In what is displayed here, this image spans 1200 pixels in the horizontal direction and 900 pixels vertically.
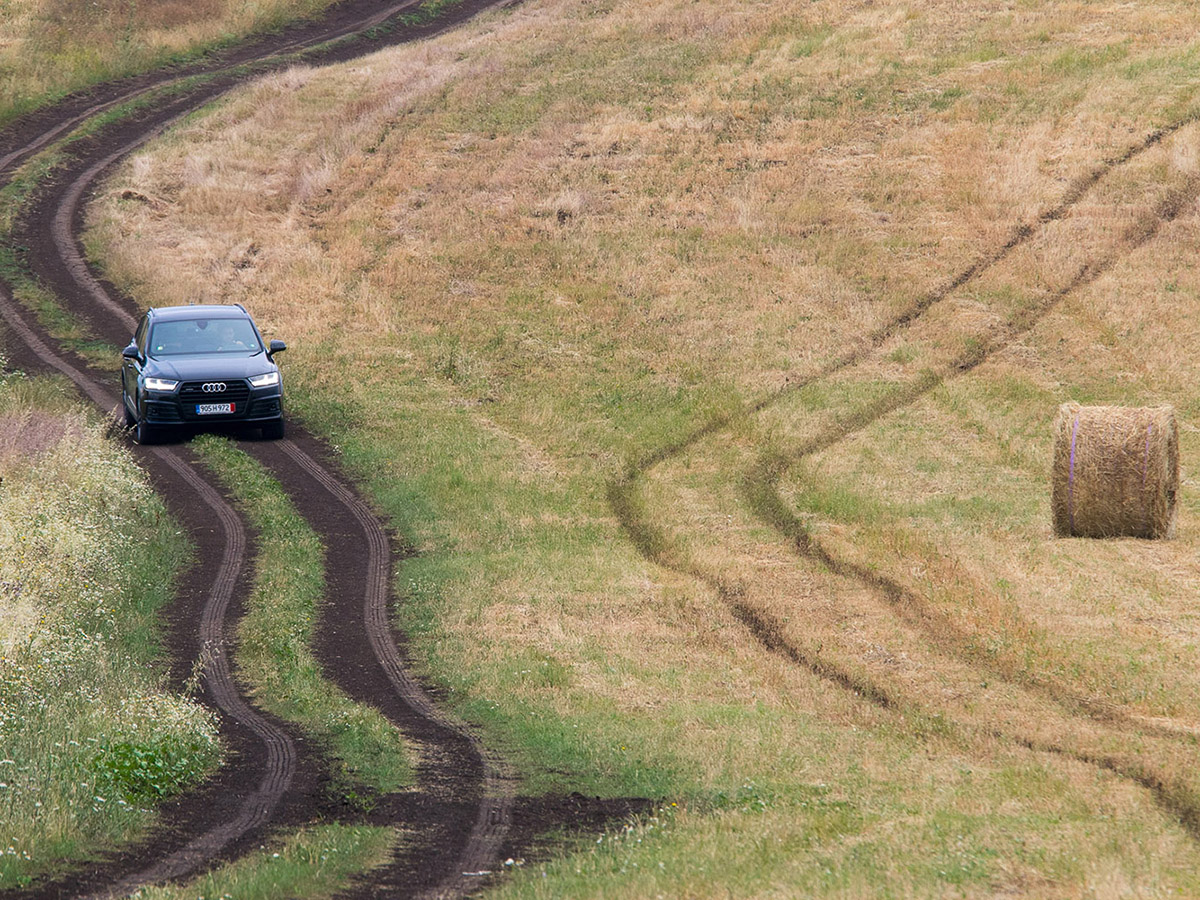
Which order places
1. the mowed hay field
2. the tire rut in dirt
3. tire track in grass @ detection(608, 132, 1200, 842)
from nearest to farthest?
the tire rut in dirt, the mowed hay field, tire track in grass @ detection(608, 132, 1200, 842)

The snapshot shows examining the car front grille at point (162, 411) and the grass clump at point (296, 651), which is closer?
the grass clump at point (296, 651)

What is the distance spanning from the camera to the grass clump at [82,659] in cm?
1025

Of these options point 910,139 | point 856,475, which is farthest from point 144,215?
point 856,475

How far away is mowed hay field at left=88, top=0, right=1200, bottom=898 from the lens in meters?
11.7

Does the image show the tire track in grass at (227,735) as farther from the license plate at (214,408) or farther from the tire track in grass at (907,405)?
the tire track in grass at (907,405)

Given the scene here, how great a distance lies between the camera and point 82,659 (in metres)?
13.6

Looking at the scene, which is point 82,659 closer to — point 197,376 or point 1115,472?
point 197,376

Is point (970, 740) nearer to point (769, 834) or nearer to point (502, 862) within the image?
point (769, 834)

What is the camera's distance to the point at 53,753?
11109 mm

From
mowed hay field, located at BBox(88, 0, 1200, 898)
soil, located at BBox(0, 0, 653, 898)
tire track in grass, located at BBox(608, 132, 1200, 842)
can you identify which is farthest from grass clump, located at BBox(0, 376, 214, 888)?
tire track in grass, located at BBox(608, 132, 1200, 842)

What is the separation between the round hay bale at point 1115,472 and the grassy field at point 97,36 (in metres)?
36.7

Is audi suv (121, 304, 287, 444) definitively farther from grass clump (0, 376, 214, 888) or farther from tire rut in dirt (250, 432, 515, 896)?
grass clump (0, 376, 214, 888)

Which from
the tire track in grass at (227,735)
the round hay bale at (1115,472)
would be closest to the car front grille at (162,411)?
the tire track in grass at (227,735)

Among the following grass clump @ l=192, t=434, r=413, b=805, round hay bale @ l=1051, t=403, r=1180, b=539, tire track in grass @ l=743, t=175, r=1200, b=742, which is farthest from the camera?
round hay bale @ l=1051, t=403, r=1180, b=539
